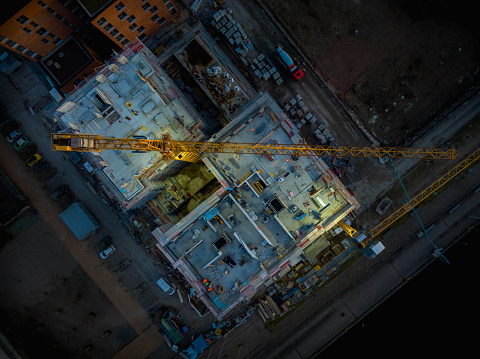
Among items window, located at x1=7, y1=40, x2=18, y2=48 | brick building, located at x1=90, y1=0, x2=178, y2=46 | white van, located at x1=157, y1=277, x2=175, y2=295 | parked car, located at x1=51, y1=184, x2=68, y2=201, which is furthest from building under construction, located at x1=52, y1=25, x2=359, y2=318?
parked car, located at x1=51, y1=184, x2=68, y2=201

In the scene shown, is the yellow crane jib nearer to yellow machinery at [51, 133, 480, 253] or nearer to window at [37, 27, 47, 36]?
yellow machinery at [51, 133, 480, 253]

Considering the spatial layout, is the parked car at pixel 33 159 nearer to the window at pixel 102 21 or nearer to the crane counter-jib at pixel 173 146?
the crane counter-jib at pixel 173 146

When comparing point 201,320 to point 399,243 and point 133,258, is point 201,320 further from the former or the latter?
point 399,243

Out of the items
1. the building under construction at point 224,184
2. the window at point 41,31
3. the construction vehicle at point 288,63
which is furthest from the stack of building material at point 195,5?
the window at point 41,31

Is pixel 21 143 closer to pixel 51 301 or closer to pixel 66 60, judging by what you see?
pixel 66 60

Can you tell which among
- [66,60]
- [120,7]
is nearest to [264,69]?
[120,7]
